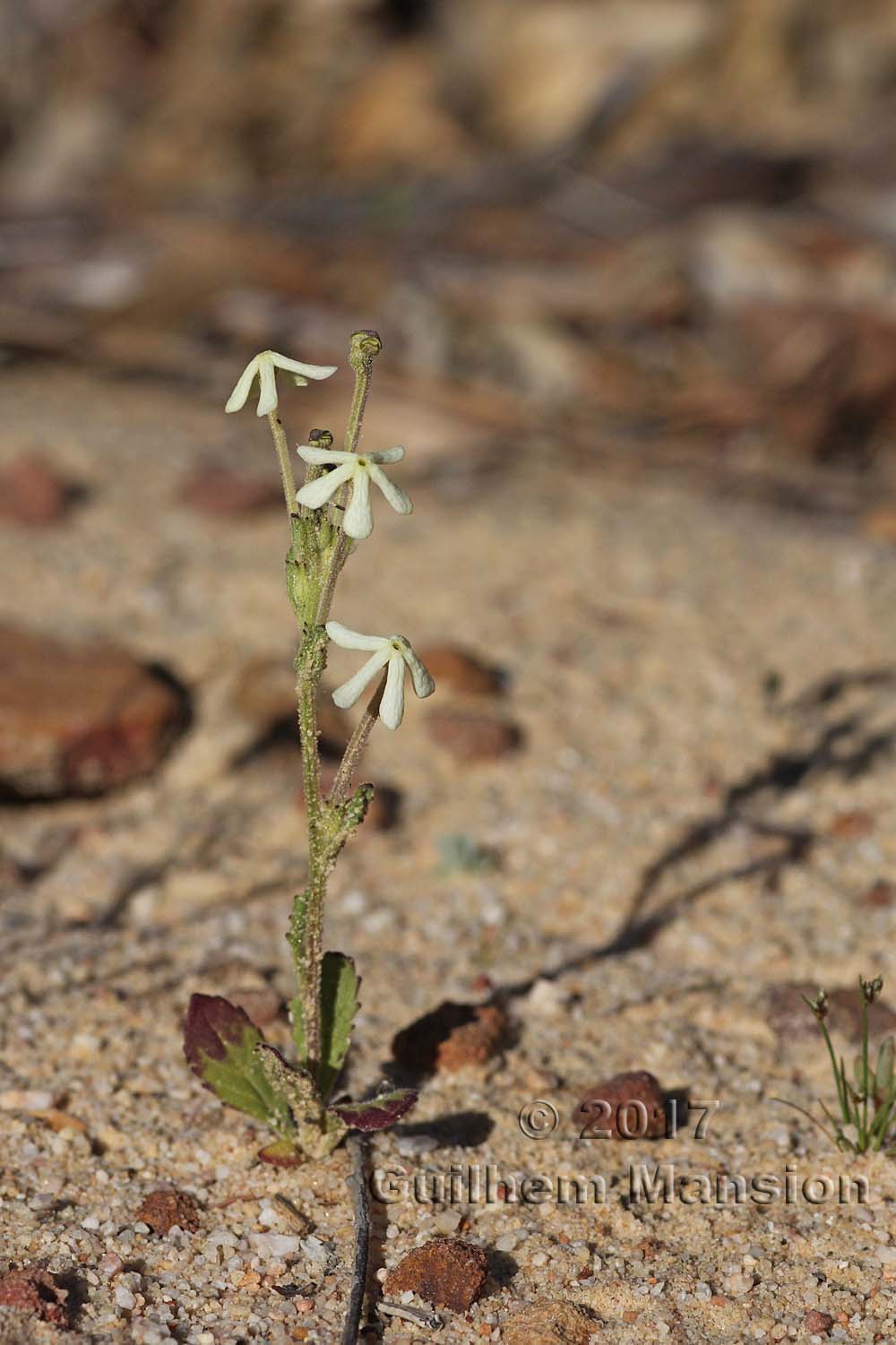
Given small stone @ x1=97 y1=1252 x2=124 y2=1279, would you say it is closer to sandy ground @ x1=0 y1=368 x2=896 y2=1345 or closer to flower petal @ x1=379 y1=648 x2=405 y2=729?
sandy ground @ x1=0 y1=368 x2=896 y2=1345

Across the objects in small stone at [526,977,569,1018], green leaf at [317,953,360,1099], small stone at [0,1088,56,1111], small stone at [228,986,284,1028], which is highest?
small stone at [526,977,569,1018]

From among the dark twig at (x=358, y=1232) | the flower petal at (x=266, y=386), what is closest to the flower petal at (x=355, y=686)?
the flower petal at (x=266, y=386)

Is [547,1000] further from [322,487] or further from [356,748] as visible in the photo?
[322,487]

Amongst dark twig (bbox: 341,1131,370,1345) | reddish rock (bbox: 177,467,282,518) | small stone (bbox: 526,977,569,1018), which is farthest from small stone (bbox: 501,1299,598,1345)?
reddish rock (bbox: 177,467,282,518)

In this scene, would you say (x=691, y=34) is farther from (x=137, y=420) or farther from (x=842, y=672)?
(x=842, y=672)

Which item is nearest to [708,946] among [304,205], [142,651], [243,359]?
[142,651]

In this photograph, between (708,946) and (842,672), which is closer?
(708,946)
